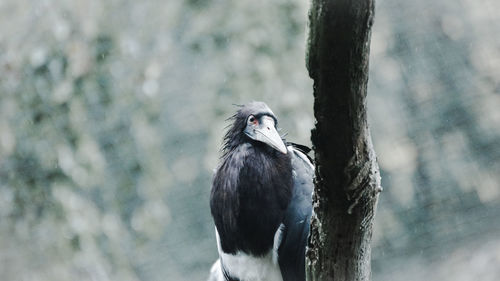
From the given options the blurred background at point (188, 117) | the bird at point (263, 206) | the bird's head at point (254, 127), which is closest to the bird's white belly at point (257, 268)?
the bird at point (263, 206)

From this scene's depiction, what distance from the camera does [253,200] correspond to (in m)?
1.83

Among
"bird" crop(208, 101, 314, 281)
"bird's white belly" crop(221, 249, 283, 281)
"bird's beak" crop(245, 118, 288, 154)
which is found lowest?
"bird's white belly" crop(221, 249, 283, 281)

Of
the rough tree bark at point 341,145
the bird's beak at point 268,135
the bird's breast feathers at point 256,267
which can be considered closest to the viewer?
the rough tree bark at point 341,145

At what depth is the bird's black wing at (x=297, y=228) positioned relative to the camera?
5.90ft

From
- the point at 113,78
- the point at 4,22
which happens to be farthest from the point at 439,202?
the point at 4,22

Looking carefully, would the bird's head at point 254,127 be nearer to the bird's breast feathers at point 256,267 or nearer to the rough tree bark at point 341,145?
the bird's breast feathers at point 256,267

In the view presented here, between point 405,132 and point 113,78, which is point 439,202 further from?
point 113,78

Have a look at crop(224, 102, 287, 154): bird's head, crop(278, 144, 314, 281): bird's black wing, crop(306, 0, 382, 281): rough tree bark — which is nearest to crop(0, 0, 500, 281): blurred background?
crop(224, 102, 287, 154): bird's head

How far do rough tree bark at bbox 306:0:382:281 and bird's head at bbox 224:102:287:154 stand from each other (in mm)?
641

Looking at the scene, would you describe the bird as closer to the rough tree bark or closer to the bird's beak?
the bird's beak

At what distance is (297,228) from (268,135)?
0.27 metres

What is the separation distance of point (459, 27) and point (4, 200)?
70.0 inches

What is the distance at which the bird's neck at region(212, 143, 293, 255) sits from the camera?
1.83 metres

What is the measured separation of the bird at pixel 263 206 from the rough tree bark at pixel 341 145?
1.99 feet
